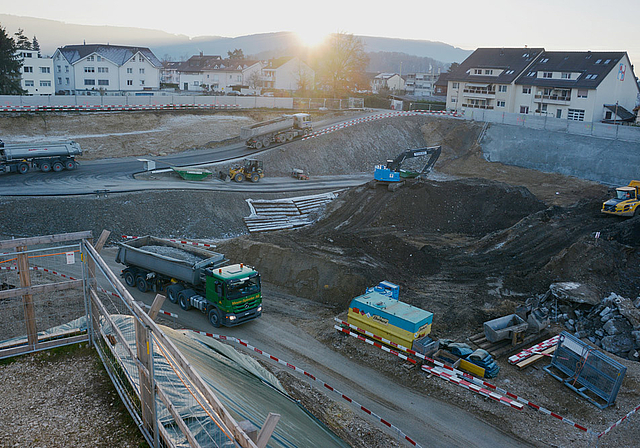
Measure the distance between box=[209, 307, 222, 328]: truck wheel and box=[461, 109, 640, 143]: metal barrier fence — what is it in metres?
40.8

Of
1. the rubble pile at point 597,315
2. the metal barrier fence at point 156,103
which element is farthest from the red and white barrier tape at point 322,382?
the metal barrier fence at point 156,103

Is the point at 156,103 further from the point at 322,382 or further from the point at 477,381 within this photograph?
the point at 477,381

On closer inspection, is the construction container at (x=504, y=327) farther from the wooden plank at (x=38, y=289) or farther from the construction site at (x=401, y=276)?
the wooden plank at (x=38, y=289)

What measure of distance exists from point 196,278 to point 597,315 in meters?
14.7

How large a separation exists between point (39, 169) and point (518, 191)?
107 feet

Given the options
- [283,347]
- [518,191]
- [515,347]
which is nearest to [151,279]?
[283,347]

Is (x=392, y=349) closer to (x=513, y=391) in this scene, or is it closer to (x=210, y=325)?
(x=513, y=391)

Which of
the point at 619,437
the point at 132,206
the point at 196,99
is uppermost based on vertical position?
the point at 196,99

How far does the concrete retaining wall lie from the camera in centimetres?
4284

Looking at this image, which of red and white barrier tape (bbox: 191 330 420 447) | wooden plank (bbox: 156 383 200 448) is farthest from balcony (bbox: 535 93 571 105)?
wooden plank (bbox: 156 383 200 448)

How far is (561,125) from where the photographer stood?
4866 cm

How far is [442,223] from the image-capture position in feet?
105

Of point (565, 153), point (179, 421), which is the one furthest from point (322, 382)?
point (565, 153)

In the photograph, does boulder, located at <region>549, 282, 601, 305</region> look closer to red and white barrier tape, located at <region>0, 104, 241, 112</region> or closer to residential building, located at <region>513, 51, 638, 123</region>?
red and white barrier tape, located at <region>0, 104, 241, 112</region>
